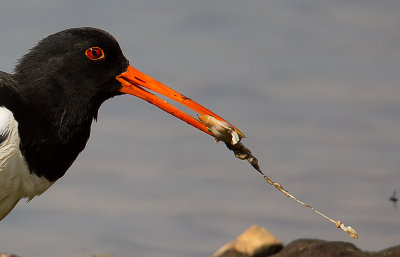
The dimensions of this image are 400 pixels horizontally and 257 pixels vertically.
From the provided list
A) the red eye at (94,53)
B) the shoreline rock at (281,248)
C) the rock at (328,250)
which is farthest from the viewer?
the shoreline rock at (281,248)

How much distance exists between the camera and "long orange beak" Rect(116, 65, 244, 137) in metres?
10.3

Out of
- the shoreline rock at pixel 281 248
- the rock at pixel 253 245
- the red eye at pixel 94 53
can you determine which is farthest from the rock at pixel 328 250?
the red eye at pixel 94 53

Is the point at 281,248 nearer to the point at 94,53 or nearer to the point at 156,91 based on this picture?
the point at 156,91

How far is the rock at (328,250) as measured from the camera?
15.8 m

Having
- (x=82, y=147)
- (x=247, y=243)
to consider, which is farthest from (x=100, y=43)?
(x=247, y=243)

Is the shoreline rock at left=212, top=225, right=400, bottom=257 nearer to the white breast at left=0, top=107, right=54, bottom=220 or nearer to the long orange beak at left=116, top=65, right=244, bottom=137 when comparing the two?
the long orange beak at left=116, top=65, right=244, bottom=137

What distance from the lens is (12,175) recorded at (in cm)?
1022

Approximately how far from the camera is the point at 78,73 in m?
10.4

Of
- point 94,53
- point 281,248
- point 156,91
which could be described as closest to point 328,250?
point 281,248

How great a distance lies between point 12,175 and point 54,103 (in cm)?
99

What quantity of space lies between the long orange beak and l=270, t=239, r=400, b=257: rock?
262 inches

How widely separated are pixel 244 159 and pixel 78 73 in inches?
90.1

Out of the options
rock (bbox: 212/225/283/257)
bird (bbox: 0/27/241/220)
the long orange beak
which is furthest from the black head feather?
rock (bbox: 212/225/283/257)

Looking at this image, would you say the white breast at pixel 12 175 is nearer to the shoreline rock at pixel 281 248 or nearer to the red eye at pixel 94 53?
the red eye at pixel 94 53
